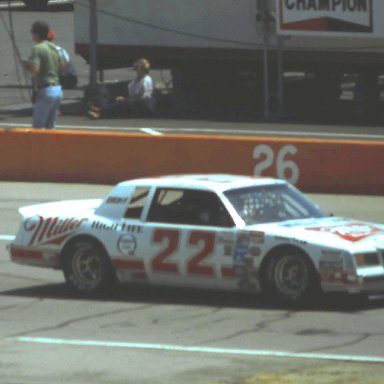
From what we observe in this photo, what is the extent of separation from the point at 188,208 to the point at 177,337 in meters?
2.00

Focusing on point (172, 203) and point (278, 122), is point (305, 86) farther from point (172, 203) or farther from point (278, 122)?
point (172, 203)

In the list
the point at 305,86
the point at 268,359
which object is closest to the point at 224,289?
the point at 268,359

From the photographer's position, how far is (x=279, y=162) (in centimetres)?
2098

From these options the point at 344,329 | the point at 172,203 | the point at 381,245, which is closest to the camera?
the point at 344,329

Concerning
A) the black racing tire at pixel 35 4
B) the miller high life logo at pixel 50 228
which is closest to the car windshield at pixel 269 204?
the miller high life logo at pixel 50 228

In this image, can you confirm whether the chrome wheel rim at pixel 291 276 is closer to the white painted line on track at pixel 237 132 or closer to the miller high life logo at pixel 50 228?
the miller high life logo at pixel 50 228

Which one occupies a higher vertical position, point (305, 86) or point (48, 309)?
point (305, 86)

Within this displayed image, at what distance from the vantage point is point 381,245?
12.6 meters

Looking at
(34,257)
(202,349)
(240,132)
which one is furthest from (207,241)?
(240,132)

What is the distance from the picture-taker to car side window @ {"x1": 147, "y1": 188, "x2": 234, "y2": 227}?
13.1m

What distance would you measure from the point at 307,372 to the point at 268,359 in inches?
28.8

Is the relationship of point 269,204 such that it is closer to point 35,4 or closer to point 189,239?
point 189,239

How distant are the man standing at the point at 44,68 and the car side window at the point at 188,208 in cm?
867

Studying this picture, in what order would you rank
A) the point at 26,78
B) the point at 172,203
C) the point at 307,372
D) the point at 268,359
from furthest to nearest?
the point at 26,78 → the point at 172,203 → the point at 268,359 → the point at 307,372
